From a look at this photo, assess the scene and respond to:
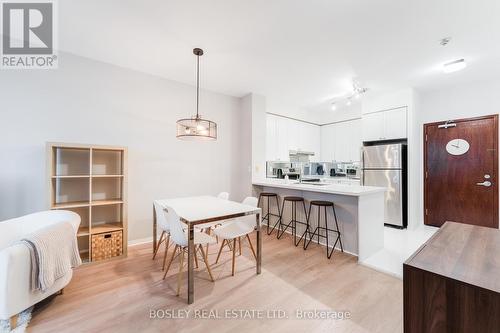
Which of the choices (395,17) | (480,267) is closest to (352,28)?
(395,17)

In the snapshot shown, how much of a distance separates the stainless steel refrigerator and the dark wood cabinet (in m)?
3.16

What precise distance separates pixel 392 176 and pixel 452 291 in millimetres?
3681

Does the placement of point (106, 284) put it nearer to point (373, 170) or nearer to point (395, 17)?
point (395, 17)

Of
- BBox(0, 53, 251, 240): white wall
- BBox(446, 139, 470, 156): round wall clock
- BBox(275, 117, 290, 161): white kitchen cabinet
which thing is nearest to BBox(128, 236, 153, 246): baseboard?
BBox(0, 53, 251, 240): white wall

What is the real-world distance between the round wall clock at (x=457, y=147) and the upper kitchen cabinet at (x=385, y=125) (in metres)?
0.74

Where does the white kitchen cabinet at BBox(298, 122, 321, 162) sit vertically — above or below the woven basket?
above

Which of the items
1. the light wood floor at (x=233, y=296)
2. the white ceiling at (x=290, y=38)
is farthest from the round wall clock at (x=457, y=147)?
the light wood floor at (x=233, y=296)

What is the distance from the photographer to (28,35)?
240cm

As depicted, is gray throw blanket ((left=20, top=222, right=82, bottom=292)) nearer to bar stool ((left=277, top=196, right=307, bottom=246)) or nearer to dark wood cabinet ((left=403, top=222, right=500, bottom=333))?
dark wood cabinet ((left=403, top=222, right=500, bottom=333))

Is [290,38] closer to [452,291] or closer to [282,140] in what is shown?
[452,291]

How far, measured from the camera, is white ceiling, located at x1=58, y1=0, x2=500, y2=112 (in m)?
1.94

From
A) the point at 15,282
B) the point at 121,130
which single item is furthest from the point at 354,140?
the point at 15,282

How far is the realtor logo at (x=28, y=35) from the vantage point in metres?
2.03

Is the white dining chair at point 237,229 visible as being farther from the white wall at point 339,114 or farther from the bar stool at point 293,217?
the white wall at point 339,114
